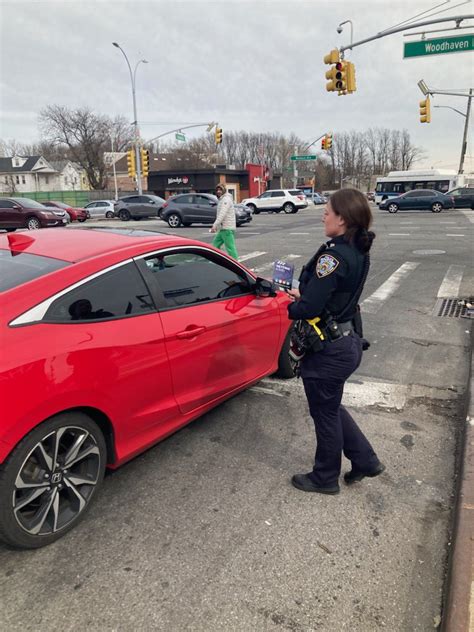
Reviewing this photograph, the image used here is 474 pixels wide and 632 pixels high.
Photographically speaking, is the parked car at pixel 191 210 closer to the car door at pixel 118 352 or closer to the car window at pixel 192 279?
the car window at pixel 192 279

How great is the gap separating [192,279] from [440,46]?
14847 millimetres

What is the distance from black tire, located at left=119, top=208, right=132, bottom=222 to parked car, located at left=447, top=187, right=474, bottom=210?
23.2 m

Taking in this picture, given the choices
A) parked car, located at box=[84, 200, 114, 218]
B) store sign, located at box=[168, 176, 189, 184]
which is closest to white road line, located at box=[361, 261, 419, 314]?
parked car, located at box=[84, 200, 114, 218]

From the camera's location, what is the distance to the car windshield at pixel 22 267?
258 centimetres

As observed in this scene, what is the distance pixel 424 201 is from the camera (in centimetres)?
3203

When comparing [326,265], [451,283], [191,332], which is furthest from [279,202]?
[326,265]

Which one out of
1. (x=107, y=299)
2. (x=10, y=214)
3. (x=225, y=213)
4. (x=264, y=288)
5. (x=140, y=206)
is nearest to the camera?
(x=107, y=299)

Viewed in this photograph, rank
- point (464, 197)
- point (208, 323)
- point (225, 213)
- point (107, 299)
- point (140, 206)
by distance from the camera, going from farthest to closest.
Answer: point (464, 197) → point (140, 206) → point (225, 213) → point (208, 323) → point (107, 299)

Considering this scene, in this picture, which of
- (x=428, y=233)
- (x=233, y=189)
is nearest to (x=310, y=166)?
(x=233, y=189)

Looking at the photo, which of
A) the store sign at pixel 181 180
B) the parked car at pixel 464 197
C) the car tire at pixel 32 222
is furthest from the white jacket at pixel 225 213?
the store sign at pixel 181 180

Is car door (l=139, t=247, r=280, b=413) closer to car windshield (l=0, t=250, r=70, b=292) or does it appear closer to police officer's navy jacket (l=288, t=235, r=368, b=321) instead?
car windshield (l=0, t=250, r=70, b=292)

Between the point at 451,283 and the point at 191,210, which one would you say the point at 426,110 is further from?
the point at 451,283

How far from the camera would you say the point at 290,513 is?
273cm

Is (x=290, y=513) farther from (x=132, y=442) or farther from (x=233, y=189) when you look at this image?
(x=233, y=189)
